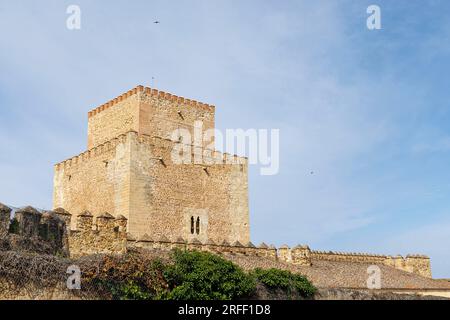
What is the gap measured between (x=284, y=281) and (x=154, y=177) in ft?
37.3

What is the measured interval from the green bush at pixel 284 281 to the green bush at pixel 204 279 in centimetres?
108

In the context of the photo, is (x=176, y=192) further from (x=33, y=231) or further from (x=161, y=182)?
(x=33, y=231)

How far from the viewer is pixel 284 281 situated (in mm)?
20062

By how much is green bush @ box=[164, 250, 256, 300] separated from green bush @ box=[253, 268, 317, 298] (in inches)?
42.4

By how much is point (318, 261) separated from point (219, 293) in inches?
Result: 536

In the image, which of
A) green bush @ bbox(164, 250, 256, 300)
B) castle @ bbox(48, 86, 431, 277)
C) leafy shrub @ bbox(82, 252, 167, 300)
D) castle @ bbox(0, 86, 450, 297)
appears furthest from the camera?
castle @ bbox(48, 86, 431, 277)

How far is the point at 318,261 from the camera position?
30062 mm

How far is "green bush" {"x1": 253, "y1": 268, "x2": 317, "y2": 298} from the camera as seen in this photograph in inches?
779
